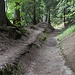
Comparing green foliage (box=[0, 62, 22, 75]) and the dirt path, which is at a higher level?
green foliage (box=[0, 62, 22, 75])

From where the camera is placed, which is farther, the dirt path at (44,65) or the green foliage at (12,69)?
the dirt path at (44,65)

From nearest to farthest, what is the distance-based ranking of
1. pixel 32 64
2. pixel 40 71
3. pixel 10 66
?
pixel 10 66 → pixel 40 71 → pixel 32 64

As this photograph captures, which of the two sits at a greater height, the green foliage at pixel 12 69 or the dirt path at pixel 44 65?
the green foliage at pixel 12 69

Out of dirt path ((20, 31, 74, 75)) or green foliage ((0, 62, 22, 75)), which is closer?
green foliage ((0, 62, 22, 75))

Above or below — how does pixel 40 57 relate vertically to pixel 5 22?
below

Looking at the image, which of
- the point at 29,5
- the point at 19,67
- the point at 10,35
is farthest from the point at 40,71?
the point at 29,5

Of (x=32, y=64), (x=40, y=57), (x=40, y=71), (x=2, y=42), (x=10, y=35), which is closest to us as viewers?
(x=40, y=71)

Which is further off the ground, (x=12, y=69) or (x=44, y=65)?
(x=12, y=69)

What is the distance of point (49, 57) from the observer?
34.2 ft

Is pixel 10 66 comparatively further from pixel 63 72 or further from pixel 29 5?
pixel 29 5

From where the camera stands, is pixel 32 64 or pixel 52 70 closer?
pixel 52 70

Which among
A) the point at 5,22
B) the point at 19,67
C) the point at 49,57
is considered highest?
the point at 5,22

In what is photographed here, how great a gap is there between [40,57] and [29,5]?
17.6 meters

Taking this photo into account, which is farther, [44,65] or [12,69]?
[44,65]
